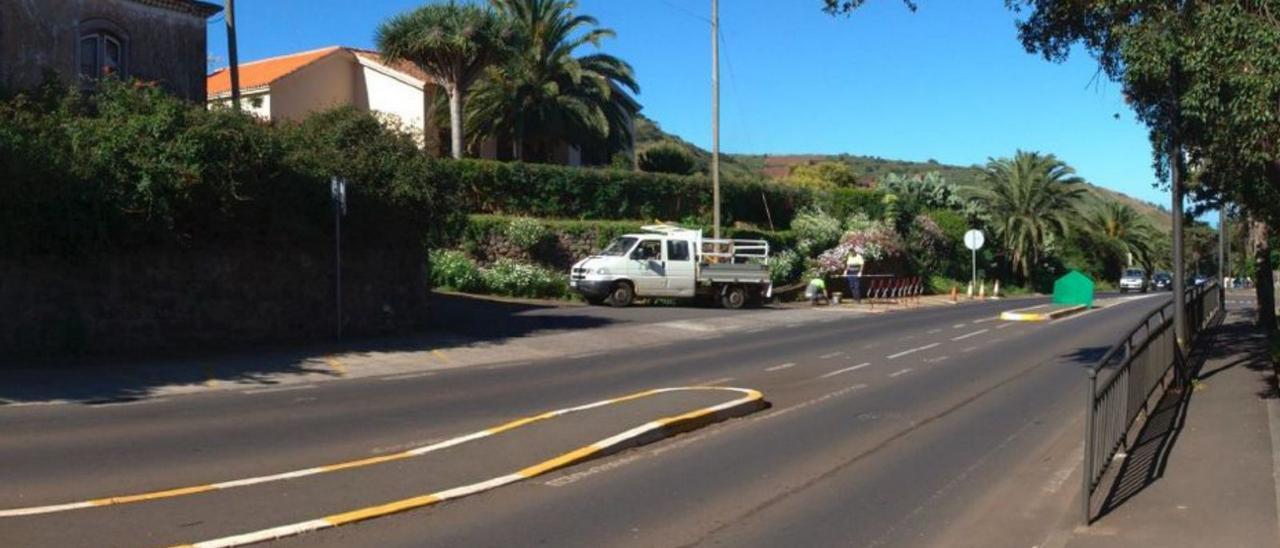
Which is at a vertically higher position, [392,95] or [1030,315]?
[392,95]

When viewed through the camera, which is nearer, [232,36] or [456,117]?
[232,36]

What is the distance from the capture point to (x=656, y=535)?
7.79 metres

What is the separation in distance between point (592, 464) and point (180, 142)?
11508 millimetres

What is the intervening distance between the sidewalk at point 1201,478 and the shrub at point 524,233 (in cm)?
2385

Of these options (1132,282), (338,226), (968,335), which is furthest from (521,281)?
(1132,282)

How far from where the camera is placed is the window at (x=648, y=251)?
109 ft

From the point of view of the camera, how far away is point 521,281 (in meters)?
34.1

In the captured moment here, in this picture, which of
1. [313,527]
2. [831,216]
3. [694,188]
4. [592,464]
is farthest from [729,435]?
[831,216]

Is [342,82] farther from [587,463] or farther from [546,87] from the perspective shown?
[587,463]

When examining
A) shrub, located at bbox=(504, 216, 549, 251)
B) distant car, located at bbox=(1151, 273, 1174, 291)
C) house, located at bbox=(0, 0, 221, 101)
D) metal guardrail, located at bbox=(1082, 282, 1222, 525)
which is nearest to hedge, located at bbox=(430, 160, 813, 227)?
shrub, located at bbox=(504, 216, 549, 251)

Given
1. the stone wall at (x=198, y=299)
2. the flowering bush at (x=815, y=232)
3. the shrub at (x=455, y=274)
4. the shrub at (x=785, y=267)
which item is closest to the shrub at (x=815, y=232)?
the flowering bush at (x=815, y=232)

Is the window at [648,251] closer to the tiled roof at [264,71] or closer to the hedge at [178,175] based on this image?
the hedge at [178,175]

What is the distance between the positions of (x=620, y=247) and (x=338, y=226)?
1303 centimetres

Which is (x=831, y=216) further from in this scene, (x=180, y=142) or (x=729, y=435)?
(x=729, y=435)
